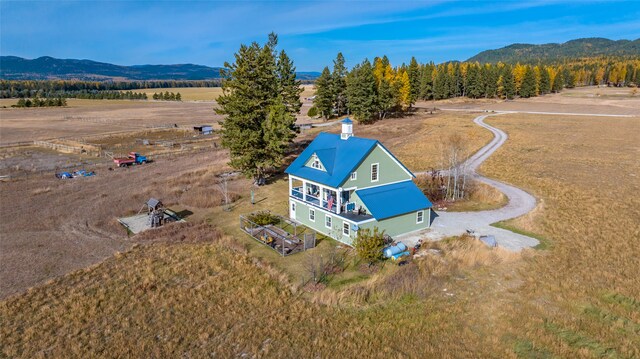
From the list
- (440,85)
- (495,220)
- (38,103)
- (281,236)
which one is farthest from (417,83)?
(38,103)

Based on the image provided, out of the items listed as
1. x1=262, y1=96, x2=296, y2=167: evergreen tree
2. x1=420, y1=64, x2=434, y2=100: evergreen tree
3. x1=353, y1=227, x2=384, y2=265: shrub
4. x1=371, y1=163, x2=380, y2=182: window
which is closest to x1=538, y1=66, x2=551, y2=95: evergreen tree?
x1=420, y1=64, x2=434, y2=100: evergreen tree

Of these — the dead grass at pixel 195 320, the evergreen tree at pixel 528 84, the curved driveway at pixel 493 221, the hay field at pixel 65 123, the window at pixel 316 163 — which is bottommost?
the dead grass at pixel 195 320

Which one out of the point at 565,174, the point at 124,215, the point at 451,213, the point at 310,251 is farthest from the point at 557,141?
the point at 124,215

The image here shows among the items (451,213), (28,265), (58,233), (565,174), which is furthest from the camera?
(565,174)

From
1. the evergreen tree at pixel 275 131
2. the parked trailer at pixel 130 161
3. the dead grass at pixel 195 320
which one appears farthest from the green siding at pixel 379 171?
the parked trailer at pixel 130 161

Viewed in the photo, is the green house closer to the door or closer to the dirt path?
the door

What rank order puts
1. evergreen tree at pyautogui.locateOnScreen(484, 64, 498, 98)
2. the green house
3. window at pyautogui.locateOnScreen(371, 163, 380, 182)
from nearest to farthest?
the green house, window at pyautogui.locateOnScreen(371, 163, 380, 182), evergreen tree at pyautogui.locateOnScreen(484, 64, 498, 98)

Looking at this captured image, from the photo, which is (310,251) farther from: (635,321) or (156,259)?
(635,321)

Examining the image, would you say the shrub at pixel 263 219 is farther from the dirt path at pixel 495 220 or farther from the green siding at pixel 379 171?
the dirt path at pixel 495 220
